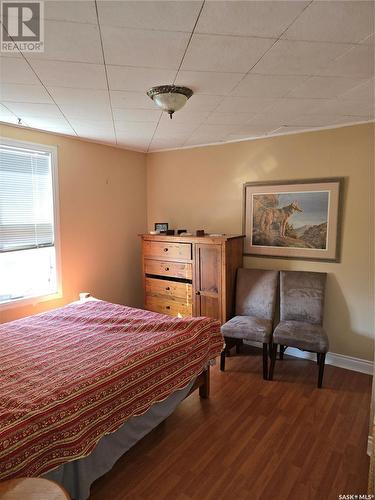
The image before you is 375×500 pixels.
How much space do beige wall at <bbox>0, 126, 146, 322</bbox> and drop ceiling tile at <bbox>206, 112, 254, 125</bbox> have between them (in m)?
1.63

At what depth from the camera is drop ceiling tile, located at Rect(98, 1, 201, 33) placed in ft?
4.05

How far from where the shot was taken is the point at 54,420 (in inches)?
60.5

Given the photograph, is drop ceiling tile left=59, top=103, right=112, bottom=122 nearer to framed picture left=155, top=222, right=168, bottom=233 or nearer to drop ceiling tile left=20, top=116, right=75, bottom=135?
drop ceiling tile left=20, top=116, right=75, bottom=135

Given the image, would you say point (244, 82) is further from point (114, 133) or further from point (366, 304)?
point (366, 304)

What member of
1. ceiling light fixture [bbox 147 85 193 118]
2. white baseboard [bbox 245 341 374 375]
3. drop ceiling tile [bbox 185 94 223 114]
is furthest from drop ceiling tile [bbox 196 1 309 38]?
white baseboard [bbox 245 341 374 375]

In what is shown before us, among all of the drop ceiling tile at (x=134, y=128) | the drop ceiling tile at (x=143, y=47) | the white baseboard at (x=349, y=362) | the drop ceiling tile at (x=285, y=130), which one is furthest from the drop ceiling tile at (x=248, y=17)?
the white baseboard at (x=349, y=362)

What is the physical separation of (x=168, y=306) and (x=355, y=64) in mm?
3043

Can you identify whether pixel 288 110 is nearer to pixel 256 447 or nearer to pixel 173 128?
pixel 173 128

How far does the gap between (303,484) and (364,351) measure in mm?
1748

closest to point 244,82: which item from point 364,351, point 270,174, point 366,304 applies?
point 270,174

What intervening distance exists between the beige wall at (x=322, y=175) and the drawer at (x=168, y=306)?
36.8 inches

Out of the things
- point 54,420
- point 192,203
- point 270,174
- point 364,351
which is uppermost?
point 270,174

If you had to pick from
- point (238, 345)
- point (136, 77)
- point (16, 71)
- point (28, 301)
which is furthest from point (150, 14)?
point (238, 345)

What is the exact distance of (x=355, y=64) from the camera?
5.79 feet
